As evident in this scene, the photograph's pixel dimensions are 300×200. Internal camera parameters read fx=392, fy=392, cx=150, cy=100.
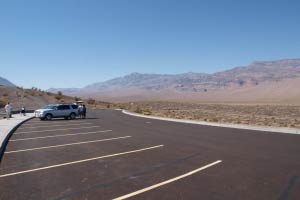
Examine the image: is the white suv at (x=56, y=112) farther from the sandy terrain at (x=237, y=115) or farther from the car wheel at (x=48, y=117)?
the sandy terrain at (x=237, y=115)

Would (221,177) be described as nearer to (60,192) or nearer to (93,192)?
(93,192)

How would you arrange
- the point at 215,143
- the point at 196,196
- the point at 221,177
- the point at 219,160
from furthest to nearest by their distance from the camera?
the point at 215,143 → the point at 219,160 → the point at 221,177 → the point at 196,196

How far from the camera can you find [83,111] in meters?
34.6

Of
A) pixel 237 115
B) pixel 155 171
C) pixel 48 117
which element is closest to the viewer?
pixel 155 171

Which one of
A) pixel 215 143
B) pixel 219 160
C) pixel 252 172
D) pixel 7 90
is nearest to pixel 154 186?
pixel 252 172

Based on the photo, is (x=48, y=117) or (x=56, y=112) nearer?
(x=48, y=117)

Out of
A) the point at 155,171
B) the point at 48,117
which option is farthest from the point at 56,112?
the point at 155,171

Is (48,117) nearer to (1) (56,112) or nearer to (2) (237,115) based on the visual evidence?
(1) (56,112)

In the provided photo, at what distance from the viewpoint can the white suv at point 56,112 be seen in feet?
108

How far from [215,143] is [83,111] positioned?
827 inches

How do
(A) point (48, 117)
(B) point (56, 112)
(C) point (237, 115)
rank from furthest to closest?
(C) point (237, 115) → (B) point (56, 112) → (A) point (48, 117)

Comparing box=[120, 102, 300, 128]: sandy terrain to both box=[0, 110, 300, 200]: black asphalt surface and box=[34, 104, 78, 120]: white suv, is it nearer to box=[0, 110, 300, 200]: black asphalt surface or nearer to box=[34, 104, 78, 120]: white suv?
box=[34, 104, 78, 120]: white suv

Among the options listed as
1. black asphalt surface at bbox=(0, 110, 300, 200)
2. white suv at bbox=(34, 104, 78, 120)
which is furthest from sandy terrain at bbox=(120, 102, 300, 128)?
black asphalt surface at bbox=(0, 110, 300, 200)

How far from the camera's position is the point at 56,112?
111 feet
